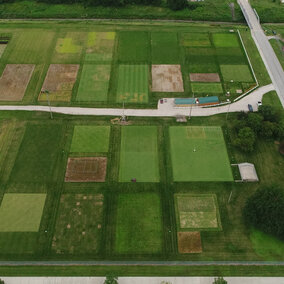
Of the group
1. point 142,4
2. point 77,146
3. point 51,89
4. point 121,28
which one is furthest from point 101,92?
point 142,4

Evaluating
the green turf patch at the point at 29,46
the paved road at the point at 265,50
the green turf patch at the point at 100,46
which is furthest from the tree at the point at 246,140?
the green turf patch at the point at 29,46

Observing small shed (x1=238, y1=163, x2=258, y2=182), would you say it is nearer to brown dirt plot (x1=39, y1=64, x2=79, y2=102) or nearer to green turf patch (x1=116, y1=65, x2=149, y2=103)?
green turf patch (x1=116, y1=65, x2=149, y2=103)

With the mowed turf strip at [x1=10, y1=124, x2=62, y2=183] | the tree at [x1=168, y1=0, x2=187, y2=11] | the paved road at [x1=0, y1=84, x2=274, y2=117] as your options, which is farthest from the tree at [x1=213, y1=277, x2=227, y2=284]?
the tree at [x1=168, y1=0, x2=187, y2=11]

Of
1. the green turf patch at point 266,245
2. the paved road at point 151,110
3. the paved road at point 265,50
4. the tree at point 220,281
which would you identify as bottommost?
the tree at point 220,281

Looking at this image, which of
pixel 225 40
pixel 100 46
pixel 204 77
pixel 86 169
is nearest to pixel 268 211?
pixel 86 169

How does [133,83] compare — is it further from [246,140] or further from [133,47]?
[246,140]

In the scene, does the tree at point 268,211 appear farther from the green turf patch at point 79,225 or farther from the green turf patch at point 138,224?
the green turf patch at point 79,225
